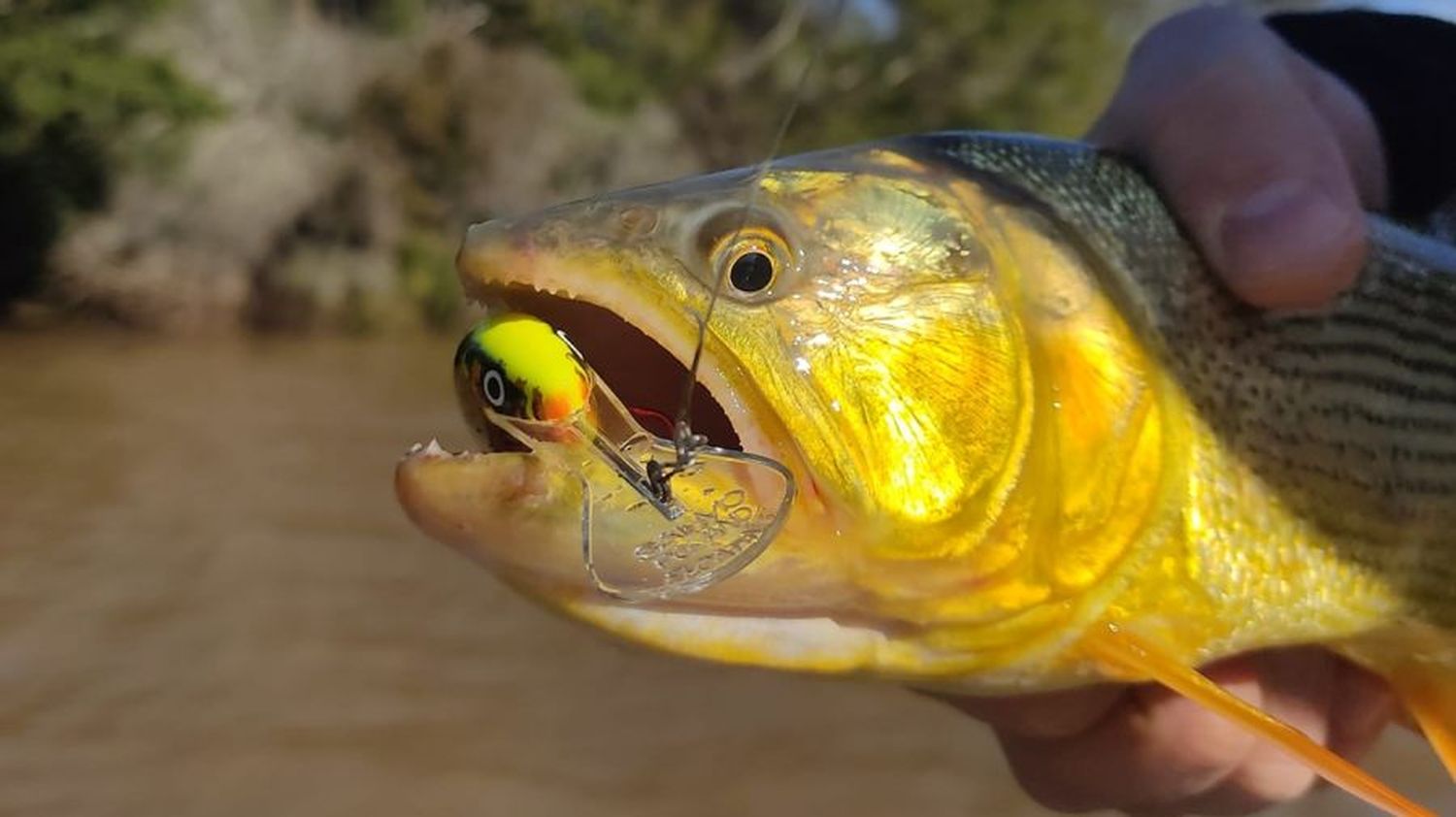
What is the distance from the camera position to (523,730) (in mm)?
4348

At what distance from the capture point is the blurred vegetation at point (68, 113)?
41.7 ft

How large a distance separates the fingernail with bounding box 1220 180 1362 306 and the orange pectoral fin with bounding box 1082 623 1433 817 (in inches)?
17.0

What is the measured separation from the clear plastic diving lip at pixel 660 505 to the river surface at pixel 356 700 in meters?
1.67

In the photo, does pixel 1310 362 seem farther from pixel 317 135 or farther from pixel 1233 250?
pixel 317 135

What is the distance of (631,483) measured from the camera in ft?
4.27

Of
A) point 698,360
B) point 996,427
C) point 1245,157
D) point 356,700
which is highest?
point 356,700

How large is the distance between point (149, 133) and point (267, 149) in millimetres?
1166

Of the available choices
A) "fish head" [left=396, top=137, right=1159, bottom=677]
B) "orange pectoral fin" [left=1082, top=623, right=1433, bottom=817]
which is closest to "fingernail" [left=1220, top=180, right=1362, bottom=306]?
"fish head" [left=396, top=137, right=1159, bottom=677]

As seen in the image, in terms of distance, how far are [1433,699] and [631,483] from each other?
1.08 metres

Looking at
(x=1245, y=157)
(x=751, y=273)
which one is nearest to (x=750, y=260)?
(x=751, y=273)

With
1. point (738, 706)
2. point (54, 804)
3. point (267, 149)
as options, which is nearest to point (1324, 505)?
point (738, 706)

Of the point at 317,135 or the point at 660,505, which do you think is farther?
the point at 317,135

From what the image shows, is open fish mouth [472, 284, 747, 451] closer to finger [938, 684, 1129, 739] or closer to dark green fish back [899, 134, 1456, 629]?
dark green fish back [899, 134, 1456, 629]

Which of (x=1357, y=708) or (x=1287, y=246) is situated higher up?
(x=1287, y=246)
